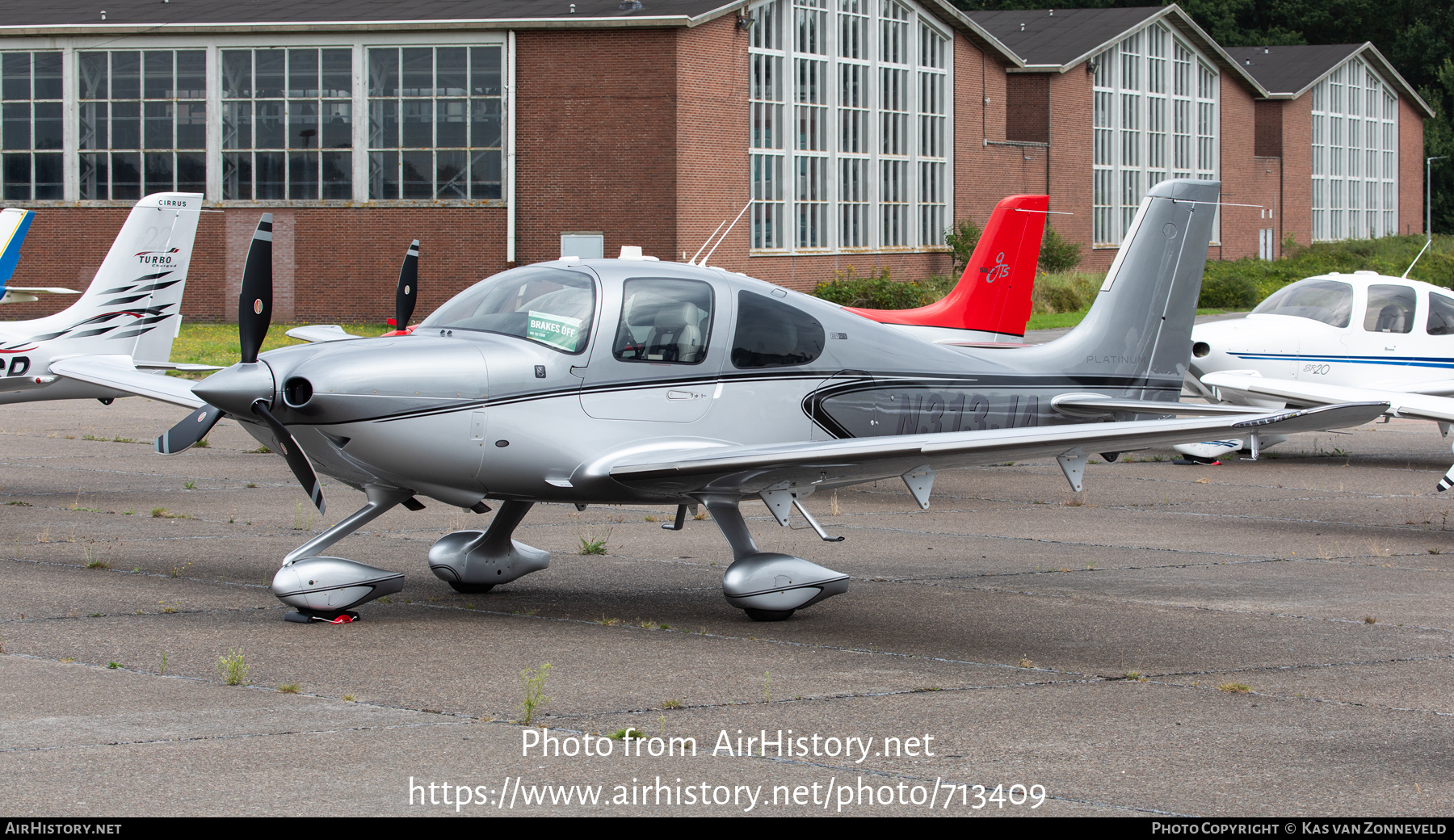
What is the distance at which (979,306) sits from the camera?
1691 centimetres

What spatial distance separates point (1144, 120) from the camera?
199 feet

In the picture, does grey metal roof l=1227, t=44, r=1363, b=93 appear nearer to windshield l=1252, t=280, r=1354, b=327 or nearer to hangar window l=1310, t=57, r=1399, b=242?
hangar window l=1310, t=57, r=1399, b=242

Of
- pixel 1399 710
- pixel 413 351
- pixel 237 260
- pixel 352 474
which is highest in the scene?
pixel 237 260

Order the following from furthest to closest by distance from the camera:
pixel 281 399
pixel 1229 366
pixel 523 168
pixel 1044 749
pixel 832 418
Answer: pixel 523 168 → pixel 1229 366 → pixel 832 418 → pixel 281 399 → pixel 1044 749

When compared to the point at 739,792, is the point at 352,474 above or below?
above

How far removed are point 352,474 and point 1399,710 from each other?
200 inches

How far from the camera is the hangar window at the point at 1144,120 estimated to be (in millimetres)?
59250

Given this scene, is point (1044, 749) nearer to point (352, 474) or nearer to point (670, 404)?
point (670, 404)

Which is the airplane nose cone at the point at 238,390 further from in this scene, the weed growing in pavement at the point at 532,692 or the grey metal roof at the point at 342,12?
the grey metal roof at the point at 342,12

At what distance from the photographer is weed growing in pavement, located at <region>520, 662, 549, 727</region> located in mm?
5891

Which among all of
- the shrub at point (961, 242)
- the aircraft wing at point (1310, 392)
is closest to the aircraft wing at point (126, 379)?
the aircraft wing at point (1310, 392)

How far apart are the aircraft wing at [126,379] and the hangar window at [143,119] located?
3356 centimetres

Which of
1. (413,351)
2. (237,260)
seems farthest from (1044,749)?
(237,260)

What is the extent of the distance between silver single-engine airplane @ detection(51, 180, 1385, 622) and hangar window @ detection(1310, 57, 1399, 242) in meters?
69.8
